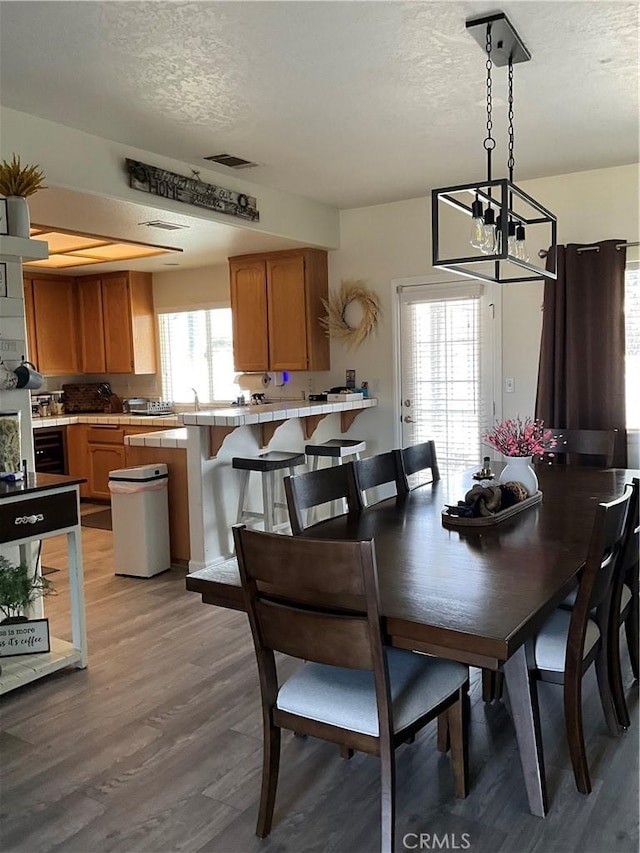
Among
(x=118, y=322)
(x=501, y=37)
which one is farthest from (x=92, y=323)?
(x=501, y=37)

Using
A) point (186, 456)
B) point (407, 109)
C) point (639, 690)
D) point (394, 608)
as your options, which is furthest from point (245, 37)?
point (639, 690)

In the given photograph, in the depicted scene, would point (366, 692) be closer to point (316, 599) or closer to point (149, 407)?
point (316, 599)

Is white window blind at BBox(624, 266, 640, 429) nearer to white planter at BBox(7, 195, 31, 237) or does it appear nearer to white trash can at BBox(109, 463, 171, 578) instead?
white trash can at BBox(109, 463, 171, 578)

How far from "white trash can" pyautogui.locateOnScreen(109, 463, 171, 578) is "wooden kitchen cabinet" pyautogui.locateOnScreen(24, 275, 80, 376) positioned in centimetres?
300

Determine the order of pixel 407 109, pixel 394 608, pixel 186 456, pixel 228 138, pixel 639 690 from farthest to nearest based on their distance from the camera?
pixel 186 456
pixel 228 138
pixel 407 109
pixel 639 690
pixel 394 608

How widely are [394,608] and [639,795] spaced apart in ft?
3.64

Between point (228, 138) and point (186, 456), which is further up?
point (228, 138)

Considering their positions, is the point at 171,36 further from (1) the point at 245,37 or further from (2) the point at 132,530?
(2) the point at 132,530

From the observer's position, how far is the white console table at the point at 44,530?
2.91 metres

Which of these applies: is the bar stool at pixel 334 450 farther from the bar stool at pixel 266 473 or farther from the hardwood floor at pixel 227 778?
the hardwood floor at pixel 227 778

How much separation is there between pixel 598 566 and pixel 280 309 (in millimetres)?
4245

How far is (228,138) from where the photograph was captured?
3891 millimetres

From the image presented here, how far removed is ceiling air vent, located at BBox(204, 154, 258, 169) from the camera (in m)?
4.25

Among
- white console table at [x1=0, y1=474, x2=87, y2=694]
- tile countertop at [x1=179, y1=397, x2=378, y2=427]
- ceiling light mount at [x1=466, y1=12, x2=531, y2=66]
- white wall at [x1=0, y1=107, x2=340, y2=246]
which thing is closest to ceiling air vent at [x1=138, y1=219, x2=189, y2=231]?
white wall at [x1=0, y1=107, x2=340, y2=246]
